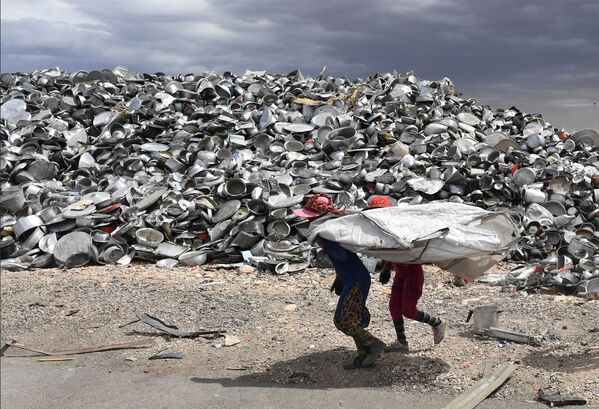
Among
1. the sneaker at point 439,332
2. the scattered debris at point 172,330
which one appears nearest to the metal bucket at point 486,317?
the sneaker at point 439,332

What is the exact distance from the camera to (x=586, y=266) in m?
7.71

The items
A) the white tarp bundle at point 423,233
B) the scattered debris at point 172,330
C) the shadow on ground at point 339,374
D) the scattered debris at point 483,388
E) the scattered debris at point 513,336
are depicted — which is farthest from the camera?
the scattered debris at point 172,330

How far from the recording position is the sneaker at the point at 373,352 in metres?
4.80

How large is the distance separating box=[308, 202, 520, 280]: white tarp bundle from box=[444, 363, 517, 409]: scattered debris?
0.84 m

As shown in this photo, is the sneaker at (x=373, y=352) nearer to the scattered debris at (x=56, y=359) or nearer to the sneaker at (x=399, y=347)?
the sneaker at (x=399, y=347)

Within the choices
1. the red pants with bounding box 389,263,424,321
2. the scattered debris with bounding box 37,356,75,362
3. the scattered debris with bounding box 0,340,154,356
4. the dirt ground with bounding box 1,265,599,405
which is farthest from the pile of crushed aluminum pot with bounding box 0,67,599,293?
the scattered debris with bounding box 37,356,75,362

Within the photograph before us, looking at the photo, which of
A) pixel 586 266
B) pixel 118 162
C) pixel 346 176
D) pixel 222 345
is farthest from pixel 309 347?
pixel 118 162

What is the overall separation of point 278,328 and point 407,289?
1.63 meters

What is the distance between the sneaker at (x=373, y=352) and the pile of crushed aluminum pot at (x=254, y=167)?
3.34m

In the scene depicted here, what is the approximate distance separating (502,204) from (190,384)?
663 cm

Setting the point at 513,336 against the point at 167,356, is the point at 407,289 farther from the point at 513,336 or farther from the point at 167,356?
the point at 167,356

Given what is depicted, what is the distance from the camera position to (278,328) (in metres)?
6.08

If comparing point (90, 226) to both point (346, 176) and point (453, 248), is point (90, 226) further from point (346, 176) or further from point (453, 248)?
point (453, 248)

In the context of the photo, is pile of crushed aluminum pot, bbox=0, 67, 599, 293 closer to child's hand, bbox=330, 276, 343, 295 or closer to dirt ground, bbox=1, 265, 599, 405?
dirt ground, bbox=1, 265, 599, 405
